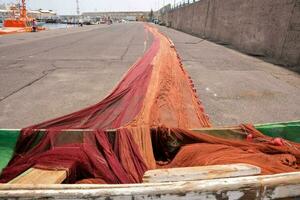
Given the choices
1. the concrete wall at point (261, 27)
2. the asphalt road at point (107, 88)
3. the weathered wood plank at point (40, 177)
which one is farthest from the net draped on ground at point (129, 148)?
the concrete wall at point (261, 27)

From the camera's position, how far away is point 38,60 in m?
11.0

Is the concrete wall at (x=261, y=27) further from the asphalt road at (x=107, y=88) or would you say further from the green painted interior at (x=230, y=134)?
the green painted interior at (x=230, y=134)

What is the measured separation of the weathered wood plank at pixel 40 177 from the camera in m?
2.46

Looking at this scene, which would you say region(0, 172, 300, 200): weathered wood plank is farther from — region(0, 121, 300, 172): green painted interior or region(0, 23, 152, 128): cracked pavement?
region(0, 23, 152, 128): cracked pavement

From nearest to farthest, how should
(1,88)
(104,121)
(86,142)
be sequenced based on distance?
(86,142) → (104,121) → (1,88)

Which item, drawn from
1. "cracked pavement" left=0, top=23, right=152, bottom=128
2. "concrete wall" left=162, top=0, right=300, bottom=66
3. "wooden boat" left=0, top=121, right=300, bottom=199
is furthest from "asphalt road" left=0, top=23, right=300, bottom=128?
"wooden boat" left=0, top=121, right=300, bottom=199

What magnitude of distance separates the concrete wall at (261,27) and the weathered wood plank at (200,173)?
10.4m

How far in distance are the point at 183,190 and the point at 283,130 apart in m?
2.25

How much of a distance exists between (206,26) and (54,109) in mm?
25836

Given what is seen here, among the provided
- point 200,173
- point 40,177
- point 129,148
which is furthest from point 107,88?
point 200,173

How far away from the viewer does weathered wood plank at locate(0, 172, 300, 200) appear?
6.24ft

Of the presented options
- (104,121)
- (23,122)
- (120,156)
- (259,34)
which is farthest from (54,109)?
(259,34)

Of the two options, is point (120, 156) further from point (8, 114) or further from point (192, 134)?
point (8, 114)

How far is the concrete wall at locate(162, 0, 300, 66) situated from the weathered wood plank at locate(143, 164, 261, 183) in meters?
10.4
